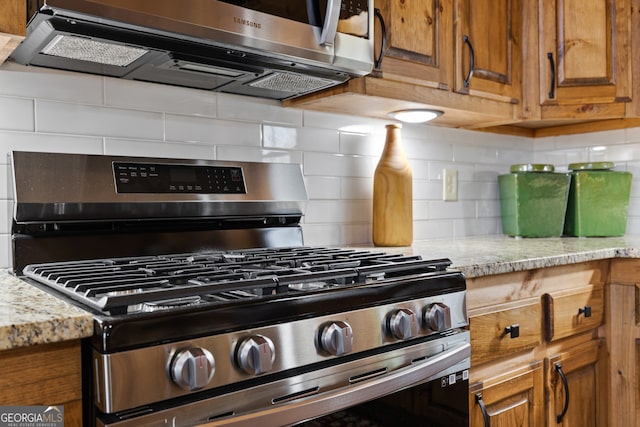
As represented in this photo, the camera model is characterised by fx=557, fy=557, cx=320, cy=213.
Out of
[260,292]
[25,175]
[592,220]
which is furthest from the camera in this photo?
[592,220]

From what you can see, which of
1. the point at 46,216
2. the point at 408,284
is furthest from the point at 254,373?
the point at 46,216

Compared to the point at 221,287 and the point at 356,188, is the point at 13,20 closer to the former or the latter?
the point at 221,287

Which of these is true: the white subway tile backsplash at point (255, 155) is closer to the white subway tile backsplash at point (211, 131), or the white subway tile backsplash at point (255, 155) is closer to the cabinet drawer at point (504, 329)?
the white subway tile backsplash at point (211, 131)

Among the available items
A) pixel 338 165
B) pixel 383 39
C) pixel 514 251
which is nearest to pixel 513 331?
pixel 514 251

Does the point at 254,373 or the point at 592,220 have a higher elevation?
the point at 592,220

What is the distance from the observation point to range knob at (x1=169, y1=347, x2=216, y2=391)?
29.4 inches

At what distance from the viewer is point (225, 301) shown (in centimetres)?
82

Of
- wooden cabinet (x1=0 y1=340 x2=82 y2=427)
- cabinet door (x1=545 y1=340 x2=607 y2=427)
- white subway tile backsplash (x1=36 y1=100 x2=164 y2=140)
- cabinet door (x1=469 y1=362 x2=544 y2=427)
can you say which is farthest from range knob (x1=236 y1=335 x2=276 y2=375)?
cabinet door (x1=545 y1=340 x2=607 y2=427)

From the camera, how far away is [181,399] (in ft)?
2.50

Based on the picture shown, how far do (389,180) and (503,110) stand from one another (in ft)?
1.73

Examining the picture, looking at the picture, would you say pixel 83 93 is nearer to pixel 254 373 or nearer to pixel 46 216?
pixel 46 216

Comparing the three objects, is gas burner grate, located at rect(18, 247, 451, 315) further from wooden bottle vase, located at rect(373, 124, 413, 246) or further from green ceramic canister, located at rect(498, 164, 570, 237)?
green ceramic canister, located at rect(498, 164, 570, 237)

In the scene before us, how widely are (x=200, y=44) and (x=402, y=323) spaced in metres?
0.73

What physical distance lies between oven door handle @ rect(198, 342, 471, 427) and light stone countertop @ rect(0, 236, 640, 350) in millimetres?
231
